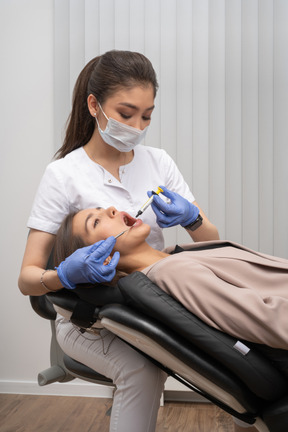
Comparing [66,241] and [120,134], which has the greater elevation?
[120,134]

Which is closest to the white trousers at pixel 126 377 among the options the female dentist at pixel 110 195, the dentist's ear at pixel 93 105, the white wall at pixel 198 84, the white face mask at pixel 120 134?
the female dentist at pixel 110 195

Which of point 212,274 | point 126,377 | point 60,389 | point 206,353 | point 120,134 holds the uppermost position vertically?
point 120,134

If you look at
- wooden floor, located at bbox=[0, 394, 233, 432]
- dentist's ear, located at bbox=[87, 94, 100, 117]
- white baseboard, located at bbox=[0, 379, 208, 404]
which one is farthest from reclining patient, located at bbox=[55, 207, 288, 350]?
white baseboard, located at bbox=[0, 379, 208, 404]

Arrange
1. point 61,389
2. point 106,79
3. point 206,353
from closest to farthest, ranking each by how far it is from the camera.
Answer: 1. point 206,353
2. point 106,79
3. point 61,389

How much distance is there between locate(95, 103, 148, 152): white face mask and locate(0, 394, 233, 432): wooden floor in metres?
1.31

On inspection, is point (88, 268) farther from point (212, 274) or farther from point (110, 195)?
point (110, 195)

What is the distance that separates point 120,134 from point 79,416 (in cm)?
147

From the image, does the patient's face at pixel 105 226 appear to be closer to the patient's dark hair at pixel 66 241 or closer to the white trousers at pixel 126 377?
the patient's dark hair at pixel 66 241

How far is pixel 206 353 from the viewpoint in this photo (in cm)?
108

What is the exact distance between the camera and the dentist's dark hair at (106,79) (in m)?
1.58

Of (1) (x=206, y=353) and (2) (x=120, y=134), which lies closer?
(1) (x=206, y=353)

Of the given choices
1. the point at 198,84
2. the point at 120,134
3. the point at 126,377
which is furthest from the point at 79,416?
the point at 198,84

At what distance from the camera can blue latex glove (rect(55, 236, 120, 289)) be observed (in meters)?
1.20

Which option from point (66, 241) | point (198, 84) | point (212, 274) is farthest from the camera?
point (198, 84)
